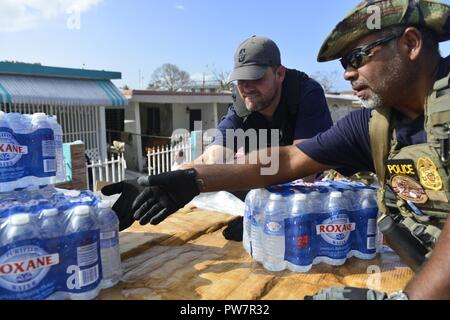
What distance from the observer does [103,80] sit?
11484 millimetres

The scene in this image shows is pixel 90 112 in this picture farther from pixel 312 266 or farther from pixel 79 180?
pixel 312 266

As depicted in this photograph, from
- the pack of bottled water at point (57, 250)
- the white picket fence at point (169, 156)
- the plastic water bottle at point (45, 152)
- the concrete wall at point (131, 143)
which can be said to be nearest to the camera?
the pack of bottled water at point (57, 250)

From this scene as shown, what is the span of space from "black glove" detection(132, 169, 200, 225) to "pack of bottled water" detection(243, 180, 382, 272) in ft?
1.54

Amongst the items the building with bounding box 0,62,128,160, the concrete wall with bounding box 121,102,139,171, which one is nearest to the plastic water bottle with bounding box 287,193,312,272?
the building with bounding box 0,62,128,160

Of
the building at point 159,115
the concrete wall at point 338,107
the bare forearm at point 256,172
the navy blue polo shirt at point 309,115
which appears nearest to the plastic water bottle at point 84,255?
the bare forearm at point 256,172

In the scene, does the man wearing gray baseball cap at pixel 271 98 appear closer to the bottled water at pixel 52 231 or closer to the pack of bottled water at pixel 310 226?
the pack of bottled water at pixel 310 226

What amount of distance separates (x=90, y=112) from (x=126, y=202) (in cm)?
981

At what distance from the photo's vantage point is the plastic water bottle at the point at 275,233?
77.2 inches

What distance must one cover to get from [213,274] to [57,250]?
0.80 meters

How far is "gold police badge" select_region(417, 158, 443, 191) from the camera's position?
162cm

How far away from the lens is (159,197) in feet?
6.72

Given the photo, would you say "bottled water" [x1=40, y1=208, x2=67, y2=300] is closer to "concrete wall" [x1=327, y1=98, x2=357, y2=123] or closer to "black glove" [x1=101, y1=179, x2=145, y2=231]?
"black glove" [x1=101, y1=179, x2=145, y2=231]
